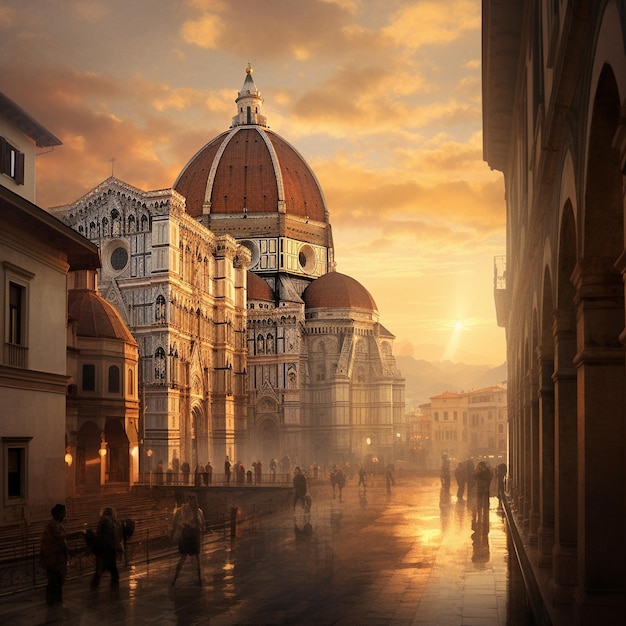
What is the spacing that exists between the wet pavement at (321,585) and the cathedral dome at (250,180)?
262 ft

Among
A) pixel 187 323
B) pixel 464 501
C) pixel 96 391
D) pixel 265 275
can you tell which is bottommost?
pixel 464 501

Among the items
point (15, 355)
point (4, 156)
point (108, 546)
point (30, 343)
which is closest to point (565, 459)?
point (108, 546)

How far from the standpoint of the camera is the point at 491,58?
21875 millimetres

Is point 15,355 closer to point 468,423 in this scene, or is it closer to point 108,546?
point 108,546

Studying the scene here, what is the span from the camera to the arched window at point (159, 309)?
72.9m

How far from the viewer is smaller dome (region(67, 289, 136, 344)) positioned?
2039 inches

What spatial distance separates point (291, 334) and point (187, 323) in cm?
2135

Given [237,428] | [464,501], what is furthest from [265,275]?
[464,501]

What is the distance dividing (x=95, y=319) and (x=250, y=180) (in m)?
57.4

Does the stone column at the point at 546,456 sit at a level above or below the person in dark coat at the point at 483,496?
above

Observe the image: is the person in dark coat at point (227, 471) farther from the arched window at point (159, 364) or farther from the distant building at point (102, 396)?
the arched window at point (159, 364)

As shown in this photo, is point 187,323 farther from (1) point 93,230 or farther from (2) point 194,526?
(2) point 194,526

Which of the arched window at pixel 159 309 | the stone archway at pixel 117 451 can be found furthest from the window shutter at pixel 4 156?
the arched window at pixel 159 309

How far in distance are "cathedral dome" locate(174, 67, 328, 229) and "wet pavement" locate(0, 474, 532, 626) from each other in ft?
262
